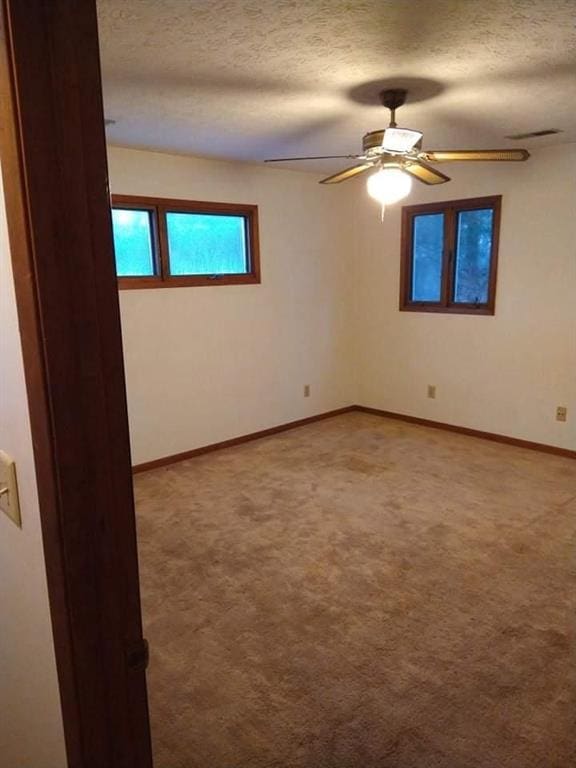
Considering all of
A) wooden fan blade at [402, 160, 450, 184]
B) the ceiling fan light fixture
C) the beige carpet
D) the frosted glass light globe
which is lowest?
the beige carpet

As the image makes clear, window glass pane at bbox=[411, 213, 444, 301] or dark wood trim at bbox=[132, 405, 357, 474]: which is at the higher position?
window glass pane at bbox=[411, 213, 444, 301]

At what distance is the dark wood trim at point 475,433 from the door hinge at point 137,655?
4249 millimetres

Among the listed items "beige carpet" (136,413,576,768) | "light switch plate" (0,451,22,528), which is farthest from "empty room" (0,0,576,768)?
"light switch plate" (0,451,22,528)

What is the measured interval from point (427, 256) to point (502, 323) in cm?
99

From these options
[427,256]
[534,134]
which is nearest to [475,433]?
[427,256]

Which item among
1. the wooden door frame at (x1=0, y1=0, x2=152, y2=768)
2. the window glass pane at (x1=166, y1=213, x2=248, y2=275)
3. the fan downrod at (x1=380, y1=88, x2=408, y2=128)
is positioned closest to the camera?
the wooden door frame at (x1=0, y1=0, x2=152, y2=768)

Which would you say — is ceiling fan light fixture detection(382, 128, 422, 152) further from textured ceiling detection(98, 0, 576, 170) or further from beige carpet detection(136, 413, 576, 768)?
beige carpet detection(136, 413, 576, 768)

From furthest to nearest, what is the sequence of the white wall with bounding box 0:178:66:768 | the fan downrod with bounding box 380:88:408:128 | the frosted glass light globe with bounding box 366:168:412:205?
the frosted glass light globe with bounding box 366:168:412:205 → the fan downrod with bounding box 380:88:408:128 → the white wall with bounding box 0:178:66:768

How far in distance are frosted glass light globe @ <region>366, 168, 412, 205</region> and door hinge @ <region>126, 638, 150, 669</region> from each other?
253 centimetres

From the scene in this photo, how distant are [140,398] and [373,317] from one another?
104 inches

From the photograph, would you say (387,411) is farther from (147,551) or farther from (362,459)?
(147,551)

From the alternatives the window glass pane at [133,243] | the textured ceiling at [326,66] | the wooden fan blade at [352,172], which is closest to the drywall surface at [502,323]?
the textured ceiling at [326,66]

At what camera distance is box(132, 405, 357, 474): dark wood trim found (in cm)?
421

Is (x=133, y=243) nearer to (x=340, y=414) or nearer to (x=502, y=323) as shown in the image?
(x=340, y=414)
